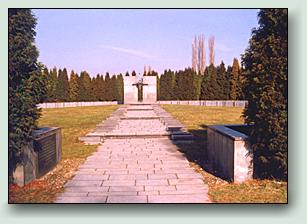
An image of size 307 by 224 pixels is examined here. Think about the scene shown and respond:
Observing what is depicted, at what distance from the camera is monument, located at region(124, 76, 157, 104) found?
2958cm

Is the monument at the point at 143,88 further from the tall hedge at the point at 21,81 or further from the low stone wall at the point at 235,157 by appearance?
the tall hedge at the point at 21,81

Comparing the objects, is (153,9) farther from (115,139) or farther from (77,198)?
(115,139)

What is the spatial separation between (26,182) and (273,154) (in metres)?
3.89

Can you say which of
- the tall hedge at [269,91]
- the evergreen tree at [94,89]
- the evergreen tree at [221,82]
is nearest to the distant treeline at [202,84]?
the evergreen tree at [221,82]

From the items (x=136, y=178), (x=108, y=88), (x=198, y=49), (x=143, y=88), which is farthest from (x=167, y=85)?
A: (x=136, y=178)

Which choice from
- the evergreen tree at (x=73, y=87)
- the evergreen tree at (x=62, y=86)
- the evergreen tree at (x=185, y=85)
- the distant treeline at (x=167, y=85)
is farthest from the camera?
the evergreen tree at (x=185, y=85)

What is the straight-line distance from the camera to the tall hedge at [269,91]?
4.80 m

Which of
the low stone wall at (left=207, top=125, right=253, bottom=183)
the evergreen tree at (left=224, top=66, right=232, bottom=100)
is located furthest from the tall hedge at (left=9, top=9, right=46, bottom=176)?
the evergreen tree at (left=224, top=66, right=232, bottom=100)

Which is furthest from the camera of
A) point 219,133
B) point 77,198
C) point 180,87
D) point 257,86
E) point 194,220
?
point 180,87

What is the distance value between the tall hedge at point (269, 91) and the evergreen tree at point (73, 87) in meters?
26.2

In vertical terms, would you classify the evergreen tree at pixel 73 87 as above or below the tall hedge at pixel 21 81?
above

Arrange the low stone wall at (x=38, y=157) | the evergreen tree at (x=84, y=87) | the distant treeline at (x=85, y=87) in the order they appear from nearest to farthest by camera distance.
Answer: the low stone wall at (x=38, y=157), the distant treeline at (x=85, y=87), the evergreen tree at (x=84, y=87)
